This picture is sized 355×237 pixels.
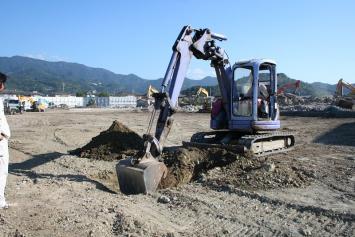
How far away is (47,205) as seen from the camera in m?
6.66

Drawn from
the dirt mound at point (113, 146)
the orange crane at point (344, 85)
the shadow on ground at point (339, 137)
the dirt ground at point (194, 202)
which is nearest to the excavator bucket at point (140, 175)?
the dirt ground at point (194, 202)

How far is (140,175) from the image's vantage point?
24.3ft

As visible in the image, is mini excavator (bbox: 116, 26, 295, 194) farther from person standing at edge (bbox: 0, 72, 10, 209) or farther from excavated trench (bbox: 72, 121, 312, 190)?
person standing at edge (bbox: 0, 72, 10, 209)

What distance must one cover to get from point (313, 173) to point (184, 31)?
3.94 meters

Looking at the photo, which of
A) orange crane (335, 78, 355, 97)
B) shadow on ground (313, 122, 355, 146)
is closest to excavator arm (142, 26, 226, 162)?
shadow on ground (313, 122, 355, 146)

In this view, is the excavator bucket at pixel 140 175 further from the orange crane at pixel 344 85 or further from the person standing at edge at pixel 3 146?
the orange crane at pixel 344 85

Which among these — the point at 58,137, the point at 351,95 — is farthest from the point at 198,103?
the point at 58,137

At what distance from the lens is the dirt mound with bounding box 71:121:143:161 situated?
11391 millimetres

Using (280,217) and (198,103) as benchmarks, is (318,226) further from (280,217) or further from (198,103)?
(198,103)

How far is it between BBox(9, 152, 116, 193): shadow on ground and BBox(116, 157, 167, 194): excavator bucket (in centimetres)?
42

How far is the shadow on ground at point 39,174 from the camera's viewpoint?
8539 mm

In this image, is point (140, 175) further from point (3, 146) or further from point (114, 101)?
point (114, 101)

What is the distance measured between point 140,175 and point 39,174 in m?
2.91

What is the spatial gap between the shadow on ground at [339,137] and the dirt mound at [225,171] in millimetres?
6258
